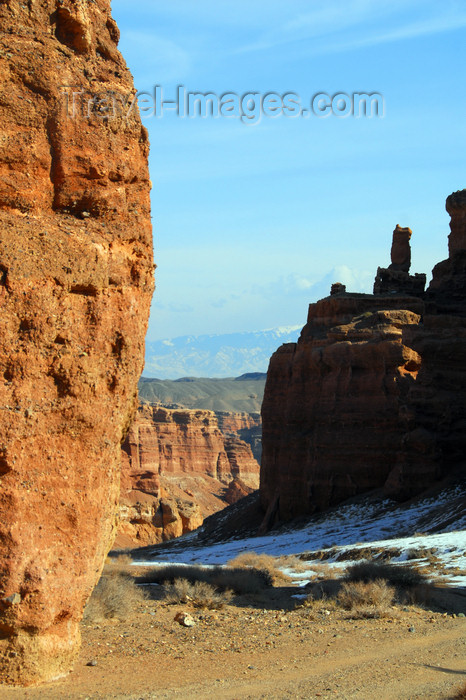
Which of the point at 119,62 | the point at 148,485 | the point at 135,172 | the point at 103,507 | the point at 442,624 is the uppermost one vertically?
the point at 119,62

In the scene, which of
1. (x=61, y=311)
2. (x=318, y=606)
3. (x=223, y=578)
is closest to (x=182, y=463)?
(x=223, y=578)

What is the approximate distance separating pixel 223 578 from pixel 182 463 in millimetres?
74168

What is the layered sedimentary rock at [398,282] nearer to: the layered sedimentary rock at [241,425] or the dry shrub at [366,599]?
the dry shrub at [366,599]

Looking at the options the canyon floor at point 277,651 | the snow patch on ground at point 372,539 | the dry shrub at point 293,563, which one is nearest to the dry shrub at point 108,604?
the canyon floor at point 277,651

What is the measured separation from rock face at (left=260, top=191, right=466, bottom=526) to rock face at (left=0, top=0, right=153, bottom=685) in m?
25.1

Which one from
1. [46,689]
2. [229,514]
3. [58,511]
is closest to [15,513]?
[58,511]

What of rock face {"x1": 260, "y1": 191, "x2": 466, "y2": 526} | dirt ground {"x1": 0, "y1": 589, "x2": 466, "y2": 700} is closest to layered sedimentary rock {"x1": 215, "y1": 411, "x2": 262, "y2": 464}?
rock face {"x1": 260, "y1": 191, "x2": 466, "y2": 526}

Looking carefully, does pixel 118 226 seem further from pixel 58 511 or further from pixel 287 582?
pixel 287 582

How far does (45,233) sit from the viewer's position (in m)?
7.74

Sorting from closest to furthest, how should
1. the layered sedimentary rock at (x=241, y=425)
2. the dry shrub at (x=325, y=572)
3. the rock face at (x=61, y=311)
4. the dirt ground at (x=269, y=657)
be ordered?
the rock face at (x=61, y=311)
the dirt ground at (x=269, y=657)
the dry shrub at (x=325, y=572)
the layered sedimentary rock at (x=241, y=425)

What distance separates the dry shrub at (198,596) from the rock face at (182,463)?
3893 centimetres

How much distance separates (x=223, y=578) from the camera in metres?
15.0

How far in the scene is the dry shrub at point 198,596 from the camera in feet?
42.2

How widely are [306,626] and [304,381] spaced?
26333 millimetres
